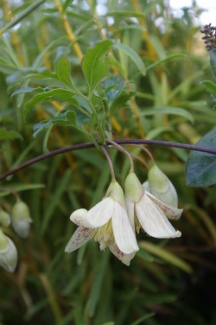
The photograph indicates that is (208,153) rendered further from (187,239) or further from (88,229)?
(187,239)

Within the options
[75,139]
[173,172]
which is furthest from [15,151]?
[173,172]

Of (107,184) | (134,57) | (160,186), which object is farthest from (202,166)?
(107,184)

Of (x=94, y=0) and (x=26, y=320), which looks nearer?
(x=94, y=0)

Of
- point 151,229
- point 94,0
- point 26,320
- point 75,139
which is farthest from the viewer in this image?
point 26,320

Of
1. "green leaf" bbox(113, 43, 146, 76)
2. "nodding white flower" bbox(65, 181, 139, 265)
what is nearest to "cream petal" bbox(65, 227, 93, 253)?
"nodding white flower" bbox(65, 181, 139, 265)

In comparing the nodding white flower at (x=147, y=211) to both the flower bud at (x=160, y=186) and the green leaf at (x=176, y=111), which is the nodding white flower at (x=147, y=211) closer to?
the flower bud at (x=160, y=186)

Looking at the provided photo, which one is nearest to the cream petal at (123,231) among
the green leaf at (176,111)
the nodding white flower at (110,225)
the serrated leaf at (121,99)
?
the nodding white flower at (110,225)

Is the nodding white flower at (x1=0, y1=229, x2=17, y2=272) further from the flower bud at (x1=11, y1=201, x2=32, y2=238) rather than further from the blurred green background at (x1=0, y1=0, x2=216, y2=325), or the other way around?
the blurred green background at (x1=0, y1=0, x2=216, y2=325)
